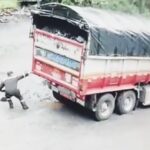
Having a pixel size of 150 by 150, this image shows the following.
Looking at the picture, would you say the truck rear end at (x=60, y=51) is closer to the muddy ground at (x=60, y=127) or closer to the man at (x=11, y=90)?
the muddy ground at (x=60, y=127)

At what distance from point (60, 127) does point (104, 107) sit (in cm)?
161

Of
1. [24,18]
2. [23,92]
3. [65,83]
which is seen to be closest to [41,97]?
[23,92]

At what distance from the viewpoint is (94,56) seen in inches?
514

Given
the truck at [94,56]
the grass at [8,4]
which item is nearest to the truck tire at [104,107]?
the truck at [94,56]

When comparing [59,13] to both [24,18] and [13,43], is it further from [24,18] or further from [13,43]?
[24,18]

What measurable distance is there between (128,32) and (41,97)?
12.3ft

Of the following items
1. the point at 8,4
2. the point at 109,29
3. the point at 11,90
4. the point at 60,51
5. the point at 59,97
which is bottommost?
the point at 59,97

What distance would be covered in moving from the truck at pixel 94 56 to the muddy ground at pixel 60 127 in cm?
49

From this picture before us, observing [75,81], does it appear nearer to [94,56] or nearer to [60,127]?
[94,56]

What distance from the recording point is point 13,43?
23.6 metres

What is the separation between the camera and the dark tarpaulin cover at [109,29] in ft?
42.9

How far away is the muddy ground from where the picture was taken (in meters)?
12.1

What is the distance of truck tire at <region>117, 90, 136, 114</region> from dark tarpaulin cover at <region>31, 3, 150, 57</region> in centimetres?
127

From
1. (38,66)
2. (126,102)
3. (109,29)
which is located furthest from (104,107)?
(38,66)
